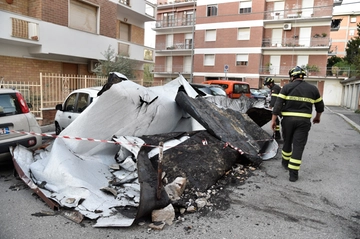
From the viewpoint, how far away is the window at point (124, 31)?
17.7m

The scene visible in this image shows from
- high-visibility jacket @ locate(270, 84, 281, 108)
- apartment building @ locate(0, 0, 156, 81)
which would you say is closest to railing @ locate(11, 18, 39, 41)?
apartment building @ locate(0, 0, 156, 81)

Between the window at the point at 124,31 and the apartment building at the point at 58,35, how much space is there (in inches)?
16.6

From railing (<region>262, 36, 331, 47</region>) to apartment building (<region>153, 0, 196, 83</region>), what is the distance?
10143 mm

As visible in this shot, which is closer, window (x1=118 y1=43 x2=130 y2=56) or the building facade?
window (x1=118 y1=43 x2=130 y2=56)

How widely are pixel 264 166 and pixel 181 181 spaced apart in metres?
2.34

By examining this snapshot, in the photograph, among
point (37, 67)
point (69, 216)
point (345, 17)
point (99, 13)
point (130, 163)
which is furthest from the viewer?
point (345, 17)

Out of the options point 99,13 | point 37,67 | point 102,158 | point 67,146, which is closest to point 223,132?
point 102,158

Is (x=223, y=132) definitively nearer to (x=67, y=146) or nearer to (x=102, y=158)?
(x=102, y=158)

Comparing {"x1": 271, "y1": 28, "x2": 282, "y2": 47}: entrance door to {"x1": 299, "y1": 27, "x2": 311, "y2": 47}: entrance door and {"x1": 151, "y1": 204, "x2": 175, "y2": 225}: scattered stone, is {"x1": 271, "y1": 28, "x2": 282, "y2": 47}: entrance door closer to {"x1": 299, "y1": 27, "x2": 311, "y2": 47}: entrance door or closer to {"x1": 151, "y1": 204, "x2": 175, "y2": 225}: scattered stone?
{"x1": 299, "y1": 27, "x2": 311, "y2": 47}: entrance door

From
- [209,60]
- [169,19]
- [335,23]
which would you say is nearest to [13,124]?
[209,60]

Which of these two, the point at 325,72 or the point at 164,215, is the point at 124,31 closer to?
the point at 164,215

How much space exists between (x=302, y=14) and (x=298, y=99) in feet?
97.6

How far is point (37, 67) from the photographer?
1253 centimetres

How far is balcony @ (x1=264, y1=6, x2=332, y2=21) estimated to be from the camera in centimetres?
2831
